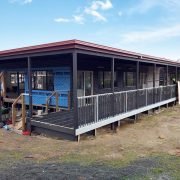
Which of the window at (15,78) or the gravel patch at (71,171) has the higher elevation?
the window at (15,78)

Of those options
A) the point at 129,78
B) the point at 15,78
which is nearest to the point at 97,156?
the point at 15,78

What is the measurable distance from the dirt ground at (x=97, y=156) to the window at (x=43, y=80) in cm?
429

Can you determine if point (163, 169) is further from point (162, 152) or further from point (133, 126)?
point (133, 126)

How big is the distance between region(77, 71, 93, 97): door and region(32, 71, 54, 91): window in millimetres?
1510

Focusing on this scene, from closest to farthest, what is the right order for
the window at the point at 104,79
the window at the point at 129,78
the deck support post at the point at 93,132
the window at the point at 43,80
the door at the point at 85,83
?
the deck support post at the point at 93,132, the door at the point at 85,83, the window at the point at 43,80, the window at the point at 104,79, the window at the point at 129,78

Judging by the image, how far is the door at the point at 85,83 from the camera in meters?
12.6

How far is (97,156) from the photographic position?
6.19m

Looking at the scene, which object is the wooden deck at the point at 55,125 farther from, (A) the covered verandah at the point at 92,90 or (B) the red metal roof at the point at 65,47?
(B) the red metal roof at the point at 65,47

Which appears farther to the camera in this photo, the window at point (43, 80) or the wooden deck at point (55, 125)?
the window at point (43, 80)

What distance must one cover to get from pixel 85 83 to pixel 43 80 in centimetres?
232

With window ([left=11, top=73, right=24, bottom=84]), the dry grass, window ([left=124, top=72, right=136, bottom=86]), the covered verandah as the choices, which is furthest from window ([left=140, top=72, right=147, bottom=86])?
window ([left=11, top=73, right=24, bottom=84])

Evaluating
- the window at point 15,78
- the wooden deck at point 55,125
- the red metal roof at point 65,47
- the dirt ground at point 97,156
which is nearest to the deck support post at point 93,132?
the dirt ground at point 97,156

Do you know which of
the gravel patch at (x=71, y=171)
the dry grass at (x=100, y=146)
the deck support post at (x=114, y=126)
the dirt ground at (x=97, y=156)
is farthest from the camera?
the deck support post at (x=114, y=126)

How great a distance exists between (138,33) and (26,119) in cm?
2374
